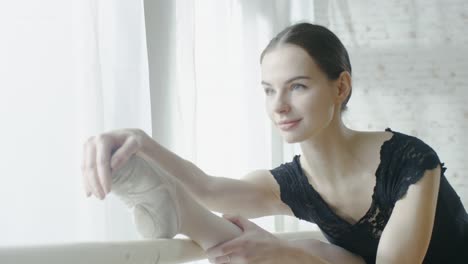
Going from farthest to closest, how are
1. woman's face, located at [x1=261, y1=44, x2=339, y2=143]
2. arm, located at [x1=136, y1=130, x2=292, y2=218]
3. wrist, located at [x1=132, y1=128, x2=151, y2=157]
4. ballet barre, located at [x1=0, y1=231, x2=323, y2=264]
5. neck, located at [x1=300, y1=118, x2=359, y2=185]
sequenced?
1. neck, located at [x1=300, y1=118, x2=359, y2=185]
2. woman's face, located at [x1=261, y1=44, x2=339, y2=143]
3. arm, located at [x1=136, y1=130, x2=292, y2=218]
4. wrist, located at [x1=132, y1=128, x2=151, y2=157]
5. ballet barre, located at [x1=0, y1=231, x2=323, y2=264]

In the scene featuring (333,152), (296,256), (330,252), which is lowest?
(330,252)

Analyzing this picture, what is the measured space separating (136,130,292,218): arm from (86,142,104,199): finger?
0.17 metres

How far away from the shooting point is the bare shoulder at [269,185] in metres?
1.48

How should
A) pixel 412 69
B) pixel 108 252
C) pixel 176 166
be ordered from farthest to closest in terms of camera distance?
pixel 412 69, pixel 176 166, pixel 108 252

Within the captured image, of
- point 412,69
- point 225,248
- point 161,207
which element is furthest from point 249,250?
point 412,69

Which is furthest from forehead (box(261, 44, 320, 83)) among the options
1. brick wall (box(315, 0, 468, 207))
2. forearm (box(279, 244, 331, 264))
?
brick wall (box(315, 0, 468, 207))

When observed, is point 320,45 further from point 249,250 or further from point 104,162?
point 104,162

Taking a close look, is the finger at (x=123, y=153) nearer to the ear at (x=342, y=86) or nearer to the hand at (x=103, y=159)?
the hand at (x=103, y=159)

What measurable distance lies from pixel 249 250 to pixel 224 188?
361mm

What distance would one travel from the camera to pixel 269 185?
1.50 m

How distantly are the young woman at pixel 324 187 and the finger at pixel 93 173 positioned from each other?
0.40ft

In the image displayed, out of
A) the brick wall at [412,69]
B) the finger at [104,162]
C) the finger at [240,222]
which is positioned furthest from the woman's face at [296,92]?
the brick wall at [412,69]

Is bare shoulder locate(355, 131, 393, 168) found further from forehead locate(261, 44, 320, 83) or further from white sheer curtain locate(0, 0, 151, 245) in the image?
white sheer curtain locate(0, 0, 151, 245)

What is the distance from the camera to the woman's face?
4.12 feet
